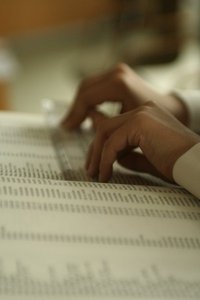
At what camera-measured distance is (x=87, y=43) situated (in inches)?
127

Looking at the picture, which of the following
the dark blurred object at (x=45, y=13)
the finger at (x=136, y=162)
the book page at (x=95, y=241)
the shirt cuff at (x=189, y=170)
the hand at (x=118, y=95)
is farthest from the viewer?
the dark blurred object at (x=45, y=13)

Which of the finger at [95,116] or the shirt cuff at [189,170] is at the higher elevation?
the shirt cuff at [189,170]

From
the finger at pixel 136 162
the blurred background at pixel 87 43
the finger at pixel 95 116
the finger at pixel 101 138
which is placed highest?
the finger at pixel 101 138

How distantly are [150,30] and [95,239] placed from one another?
8.13ft

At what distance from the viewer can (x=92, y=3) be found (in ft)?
9.80

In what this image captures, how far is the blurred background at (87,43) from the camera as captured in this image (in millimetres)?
2707

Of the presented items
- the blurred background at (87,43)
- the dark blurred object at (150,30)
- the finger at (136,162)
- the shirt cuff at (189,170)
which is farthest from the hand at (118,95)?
the dark blurred object at (150,30)

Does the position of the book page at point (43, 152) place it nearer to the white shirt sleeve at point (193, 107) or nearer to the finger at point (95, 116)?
the finger at point (95, 116)

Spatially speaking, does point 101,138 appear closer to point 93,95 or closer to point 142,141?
point 142,141

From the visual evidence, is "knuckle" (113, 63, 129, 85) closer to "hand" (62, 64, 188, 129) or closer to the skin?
"hand" (62, 64, 188, 129)

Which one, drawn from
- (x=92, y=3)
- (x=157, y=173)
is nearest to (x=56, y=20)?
(x=92, y=3)

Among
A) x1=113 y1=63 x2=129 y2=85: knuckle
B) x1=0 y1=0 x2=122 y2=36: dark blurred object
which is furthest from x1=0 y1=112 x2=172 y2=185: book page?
x1=0 y1=0 x2=122 y2=36: dark blurred object

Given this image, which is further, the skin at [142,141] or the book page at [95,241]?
the skin at [142,141]

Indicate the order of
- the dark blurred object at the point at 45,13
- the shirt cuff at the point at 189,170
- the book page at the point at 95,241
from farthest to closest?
the dark blurred object at the point at 45,13
the shirt cuff at the point at 189,170
the book page at the point at 95,241
